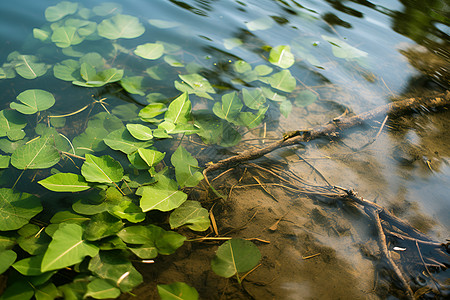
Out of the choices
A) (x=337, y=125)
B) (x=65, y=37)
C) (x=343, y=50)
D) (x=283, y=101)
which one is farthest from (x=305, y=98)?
(x=65, y=37)

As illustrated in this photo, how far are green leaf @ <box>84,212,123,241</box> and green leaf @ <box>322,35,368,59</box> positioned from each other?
201 cm

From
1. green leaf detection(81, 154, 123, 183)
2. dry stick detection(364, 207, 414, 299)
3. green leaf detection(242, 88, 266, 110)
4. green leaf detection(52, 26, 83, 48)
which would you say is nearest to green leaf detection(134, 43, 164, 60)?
green leaf detection(52, 26, 83, 48)

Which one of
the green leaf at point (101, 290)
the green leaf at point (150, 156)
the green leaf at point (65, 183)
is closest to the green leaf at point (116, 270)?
the green leaf at point (101, 290)

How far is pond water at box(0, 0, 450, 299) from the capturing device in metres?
1.13

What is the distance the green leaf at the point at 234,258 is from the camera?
3.35 feet

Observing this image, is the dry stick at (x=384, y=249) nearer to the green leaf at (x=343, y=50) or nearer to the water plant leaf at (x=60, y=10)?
the green leaf at (x=343, y=50)

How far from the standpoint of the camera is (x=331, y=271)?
110 centimetres

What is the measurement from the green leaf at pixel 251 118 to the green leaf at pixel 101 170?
0.75 metres

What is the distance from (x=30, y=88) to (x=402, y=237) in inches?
81.8

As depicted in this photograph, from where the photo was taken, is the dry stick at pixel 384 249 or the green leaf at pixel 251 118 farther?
the green leaf at pixel 251 118

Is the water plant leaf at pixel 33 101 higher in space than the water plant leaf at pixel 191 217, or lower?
higher

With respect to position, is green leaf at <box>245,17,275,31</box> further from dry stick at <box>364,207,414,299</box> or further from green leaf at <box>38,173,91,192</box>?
green leaf at <box>38,173,91,192</box>

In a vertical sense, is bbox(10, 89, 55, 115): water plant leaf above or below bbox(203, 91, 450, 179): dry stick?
below

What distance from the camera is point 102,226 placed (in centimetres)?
106
